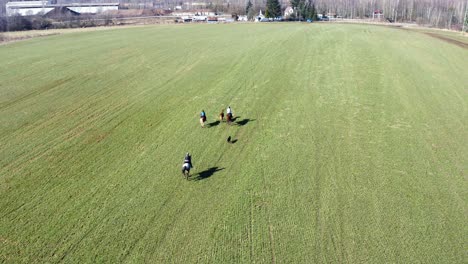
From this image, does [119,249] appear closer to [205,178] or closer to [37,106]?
[205,178]

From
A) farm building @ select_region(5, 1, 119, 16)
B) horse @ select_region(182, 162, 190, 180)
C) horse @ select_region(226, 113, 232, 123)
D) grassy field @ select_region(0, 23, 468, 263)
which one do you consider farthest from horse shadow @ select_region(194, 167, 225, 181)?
farm building @ select_region(5, 1, 119, 16)

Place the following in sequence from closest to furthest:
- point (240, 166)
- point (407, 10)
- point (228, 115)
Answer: point (240, 166) → point (228, 115) → point (407, 10)

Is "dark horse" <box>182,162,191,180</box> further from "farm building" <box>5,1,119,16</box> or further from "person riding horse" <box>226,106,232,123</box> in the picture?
"farm building" <box>5,1,119,16</box>

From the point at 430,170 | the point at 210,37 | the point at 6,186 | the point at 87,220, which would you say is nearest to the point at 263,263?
the point at 87,220

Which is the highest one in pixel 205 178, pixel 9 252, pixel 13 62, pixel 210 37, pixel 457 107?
pixel 210 37

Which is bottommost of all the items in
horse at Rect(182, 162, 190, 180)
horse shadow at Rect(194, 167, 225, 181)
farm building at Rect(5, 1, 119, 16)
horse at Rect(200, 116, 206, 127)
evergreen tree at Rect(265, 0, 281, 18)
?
horse shadow at Rect(194, 167, 225, 181)

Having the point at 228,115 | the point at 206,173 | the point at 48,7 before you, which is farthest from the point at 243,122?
the point at 48,7

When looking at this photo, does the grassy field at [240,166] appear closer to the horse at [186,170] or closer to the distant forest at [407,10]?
the horse at [186,170]

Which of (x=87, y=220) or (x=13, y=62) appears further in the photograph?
(x=13, y=62)

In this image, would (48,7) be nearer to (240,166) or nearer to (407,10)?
(407,10)
